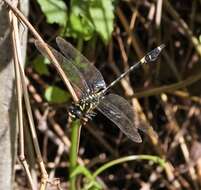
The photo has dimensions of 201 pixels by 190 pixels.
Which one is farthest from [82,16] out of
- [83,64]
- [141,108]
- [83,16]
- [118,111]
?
[141,108]

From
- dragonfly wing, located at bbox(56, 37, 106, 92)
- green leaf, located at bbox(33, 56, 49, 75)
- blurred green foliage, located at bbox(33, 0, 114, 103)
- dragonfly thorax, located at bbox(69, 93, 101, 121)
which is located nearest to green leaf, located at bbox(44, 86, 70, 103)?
green leaf, located at bbox(33, 56, 49, 75)

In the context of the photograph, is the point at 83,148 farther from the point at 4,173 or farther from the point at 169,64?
the point at 4,173

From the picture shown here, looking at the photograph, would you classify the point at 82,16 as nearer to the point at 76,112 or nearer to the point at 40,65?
the point at 40,65

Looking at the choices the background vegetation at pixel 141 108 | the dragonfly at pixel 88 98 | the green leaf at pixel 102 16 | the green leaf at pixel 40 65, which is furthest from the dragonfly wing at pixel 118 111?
the background vegetation at pixel 141 108

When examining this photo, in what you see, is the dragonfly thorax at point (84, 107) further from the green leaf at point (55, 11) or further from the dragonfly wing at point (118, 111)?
the green leaf at point (55, 11)

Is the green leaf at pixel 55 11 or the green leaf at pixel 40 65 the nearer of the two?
the green leaf at pixel 55 11

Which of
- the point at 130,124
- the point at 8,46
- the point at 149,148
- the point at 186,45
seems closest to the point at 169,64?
the point at 186,45
